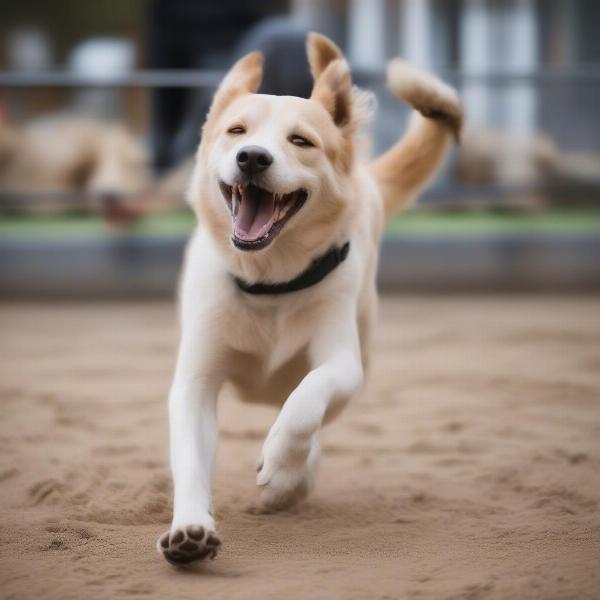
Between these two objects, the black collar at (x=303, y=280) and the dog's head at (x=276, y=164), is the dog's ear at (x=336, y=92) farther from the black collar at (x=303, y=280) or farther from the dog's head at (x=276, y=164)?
the black collar at (x=303, y=280)

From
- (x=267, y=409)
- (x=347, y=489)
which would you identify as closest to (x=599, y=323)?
(x=267, y=409)

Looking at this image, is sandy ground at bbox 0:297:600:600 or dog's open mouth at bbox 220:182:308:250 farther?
dog's open mouth at bbox 220:182:308:250

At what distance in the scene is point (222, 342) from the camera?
110 inches

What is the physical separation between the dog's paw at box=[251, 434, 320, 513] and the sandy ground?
0.19 ft

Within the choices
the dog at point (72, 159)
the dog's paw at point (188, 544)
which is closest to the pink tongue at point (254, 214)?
the dog's paw at point (188, 544)

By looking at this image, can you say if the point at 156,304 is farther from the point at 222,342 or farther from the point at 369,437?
the point at 222,342

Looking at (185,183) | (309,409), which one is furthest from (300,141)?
(185,183)

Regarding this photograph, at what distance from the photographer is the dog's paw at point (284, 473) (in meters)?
2.48

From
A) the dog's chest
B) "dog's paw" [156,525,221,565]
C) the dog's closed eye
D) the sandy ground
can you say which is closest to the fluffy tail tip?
the dog's closed eye

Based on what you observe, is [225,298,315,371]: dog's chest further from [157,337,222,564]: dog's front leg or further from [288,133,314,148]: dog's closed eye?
[288,133,314,148]: dog's closed eye

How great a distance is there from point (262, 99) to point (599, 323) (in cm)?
458

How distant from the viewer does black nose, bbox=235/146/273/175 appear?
2541mm

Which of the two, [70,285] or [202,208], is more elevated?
[202,208]

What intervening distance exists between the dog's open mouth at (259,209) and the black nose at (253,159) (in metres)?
0.09
